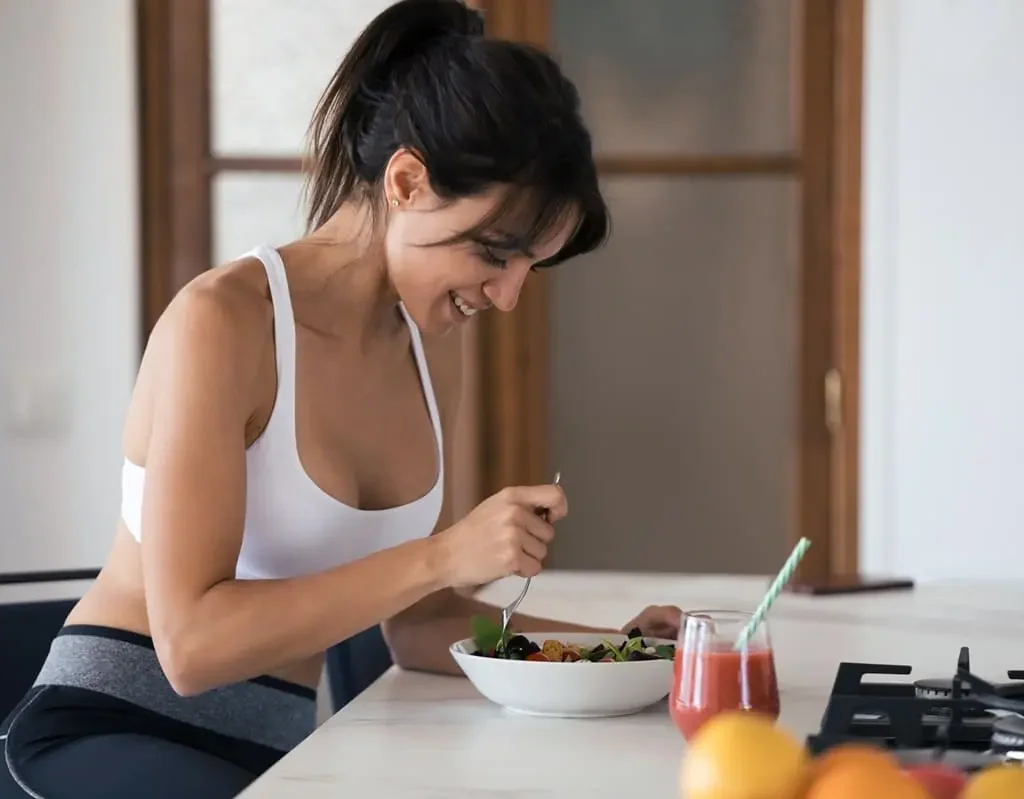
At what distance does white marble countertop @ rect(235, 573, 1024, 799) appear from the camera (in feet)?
3.06

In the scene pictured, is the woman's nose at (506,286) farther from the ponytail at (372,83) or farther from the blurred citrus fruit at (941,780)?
the blurred citrus fruit at (941,780)

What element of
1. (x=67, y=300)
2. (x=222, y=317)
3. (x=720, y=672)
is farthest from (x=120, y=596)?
(x=67, y=300)

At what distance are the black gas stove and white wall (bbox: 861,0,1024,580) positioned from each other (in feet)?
5.62

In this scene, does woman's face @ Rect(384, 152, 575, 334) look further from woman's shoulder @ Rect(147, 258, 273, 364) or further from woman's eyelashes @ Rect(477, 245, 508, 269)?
woman's shoulder @ Rect(147, 258, 273, 364)

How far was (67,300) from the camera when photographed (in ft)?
9.43

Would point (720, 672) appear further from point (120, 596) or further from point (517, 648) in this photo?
point (120, 596)

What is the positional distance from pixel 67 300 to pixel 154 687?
170 cm

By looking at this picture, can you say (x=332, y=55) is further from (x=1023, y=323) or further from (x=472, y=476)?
(x=1023, y=323)

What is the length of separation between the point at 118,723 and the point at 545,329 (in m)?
1.77

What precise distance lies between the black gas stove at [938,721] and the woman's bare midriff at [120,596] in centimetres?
65

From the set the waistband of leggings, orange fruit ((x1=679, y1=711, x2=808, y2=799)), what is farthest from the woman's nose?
orange fruit ((x1=679, y1=711, x2=808, y2=799))

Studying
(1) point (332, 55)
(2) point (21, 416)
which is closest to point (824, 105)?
(1) point (332, 55)

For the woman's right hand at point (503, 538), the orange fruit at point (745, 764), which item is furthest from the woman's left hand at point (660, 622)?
the orange fruit at point (745, 764)

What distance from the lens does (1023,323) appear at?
2684 mm
